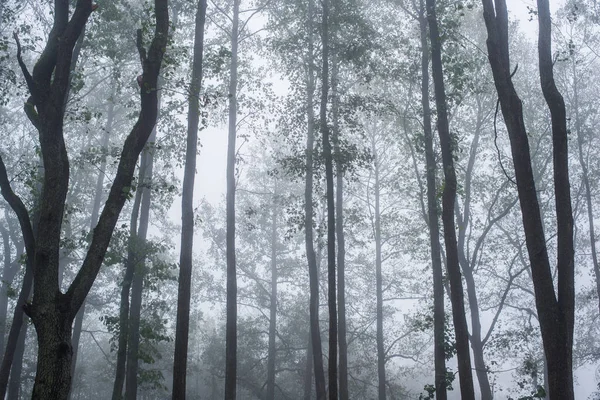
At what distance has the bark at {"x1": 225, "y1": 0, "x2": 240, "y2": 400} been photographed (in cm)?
1475

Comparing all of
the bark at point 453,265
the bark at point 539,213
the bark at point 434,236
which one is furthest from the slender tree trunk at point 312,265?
the bark at point 539,213

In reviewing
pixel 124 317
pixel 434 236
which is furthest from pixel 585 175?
pixel 124 317

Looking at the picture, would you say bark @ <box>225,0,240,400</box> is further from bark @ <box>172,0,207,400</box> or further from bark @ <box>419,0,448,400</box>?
bark @ <box>419,0,448,400</box>

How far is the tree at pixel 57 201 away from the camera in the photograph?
21.8 ft

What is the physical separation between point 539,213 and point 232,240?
9875 millimetres

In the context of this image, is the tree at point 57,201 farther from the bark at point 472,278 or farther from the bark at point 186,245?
the bark at point 472,278

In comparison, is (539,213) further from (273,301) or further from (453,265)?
(273,301)

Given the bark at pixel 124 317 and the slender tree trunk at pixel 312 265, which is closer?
the bark at pixel 124 317

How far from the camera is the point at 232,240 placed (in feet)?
52.4

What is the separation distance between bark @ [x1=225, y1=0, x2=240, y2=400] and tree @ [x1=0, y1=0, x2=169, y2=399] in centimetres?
722

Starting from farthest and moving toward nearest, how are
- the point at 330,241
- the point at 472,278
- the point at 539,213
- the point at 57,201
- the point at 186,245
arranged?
the point at 472,278 < the point at 330,241 < the point at 186,245 < the point at 539,213 < the point at 57,201

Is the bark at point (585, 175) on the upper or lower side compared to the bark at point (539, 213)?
upper

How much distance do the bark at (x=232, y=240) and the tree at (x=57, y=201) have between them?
722cm

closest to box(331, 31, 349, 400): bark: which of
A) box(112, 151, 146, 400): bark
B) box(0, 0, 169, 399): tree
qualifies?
box(112, 151, 146, 400): bark
